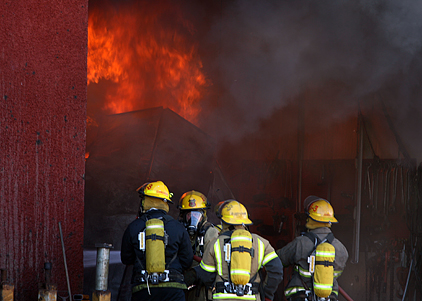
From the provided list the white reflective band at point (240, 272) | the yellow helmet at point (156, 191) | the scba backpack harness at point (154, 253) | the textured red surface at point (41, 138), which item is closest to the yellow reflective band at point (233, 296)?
the white reflective band at point (240, 272)

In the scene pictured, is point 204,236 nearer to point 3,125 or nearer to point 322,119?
point 3,125

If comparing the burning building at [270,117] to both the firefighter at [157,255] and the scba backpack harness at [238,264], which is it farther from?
the scba backpack harness at [238,264]

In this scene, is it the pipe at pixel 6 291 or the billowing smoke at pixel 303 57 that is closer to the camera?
the pipe at pixel 6 291

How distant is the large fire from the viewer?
10.2 meters

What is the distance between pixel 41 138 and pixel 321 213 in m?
2.82

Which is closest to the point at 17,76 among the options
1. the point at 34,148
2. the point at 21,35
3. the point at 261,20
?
the point at 21,35

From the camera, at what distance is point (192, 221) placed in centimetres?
510

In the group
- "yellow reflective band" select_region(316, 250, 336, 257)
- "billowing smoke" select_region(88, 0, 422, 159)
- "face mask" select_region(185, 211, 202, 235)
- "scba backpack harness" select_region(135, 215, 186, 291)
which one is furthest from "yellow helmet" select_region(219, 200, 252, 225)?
"billowing smoke" select_region(88, 0, 422, 159)

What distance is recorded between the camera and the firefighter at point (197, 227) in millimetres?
4766

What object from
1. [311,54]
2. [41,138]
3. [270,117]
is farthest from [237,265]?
[311,54]

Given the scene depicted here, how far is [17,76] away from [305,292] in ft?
10.9

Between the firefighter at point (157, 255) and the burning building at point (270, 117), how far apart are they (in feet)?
10.1

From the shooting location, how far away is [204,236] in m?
4.83

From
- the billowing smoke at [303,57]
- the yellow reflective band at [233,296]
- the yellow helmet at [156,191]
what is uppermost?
the billowing smoke at [303,57]
